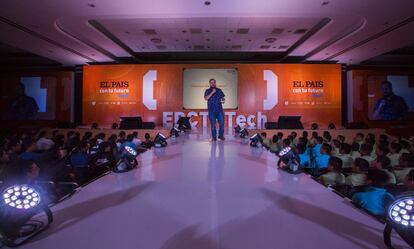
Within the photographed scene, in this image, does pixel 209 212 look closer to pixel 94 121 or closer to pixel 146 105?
pixel 146 105

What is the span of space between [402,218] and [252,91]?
9.95 metres

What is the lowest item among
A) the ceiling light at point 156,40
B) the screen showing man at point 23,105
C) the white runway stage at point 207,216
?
the white runway stage at point 207,216

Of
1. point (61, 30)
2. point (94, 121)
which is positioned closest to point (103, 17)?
point (61, 30)

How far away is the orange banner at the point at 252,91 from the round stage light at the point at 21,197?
9688mm

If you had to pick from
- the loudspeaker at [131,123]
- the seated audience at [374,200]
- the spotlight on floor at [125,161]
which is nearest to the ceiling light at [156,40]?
the loudspeaker at [131,123]

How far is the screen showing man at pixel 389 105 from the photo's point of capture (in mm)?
11508

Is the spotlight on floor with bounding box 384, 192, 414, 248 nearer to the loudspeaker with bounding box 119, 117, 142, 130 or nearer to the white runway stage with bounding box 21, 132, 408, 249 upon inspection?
the white runway stage with bounding box 21, 132, 408, 249

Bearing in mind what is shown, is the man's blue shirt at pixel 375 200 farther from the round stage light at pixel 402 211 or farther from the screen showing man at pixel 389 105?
the screen showing man at pixel 389 105

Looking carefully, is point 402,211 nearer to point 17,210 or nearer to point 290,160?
point 290,160

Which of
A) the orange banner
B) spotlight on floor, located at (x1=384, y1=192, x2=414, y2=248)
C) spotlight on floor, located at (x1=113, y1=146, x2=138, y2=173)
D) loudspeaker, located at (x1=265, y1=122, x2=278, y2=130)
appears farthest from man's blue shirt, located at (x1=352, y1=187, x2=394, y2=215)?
the orange banner

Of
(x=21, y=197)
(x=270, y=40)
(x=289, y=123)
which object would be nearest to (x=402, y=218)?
(x=21, y=197)

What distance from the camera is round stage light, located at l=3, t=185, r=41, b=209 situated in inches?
44.3

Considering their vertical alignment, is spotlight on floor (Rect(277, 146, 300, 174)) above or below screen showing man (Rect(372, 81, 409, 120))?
below

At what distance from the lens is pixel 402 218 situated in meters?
1.02
